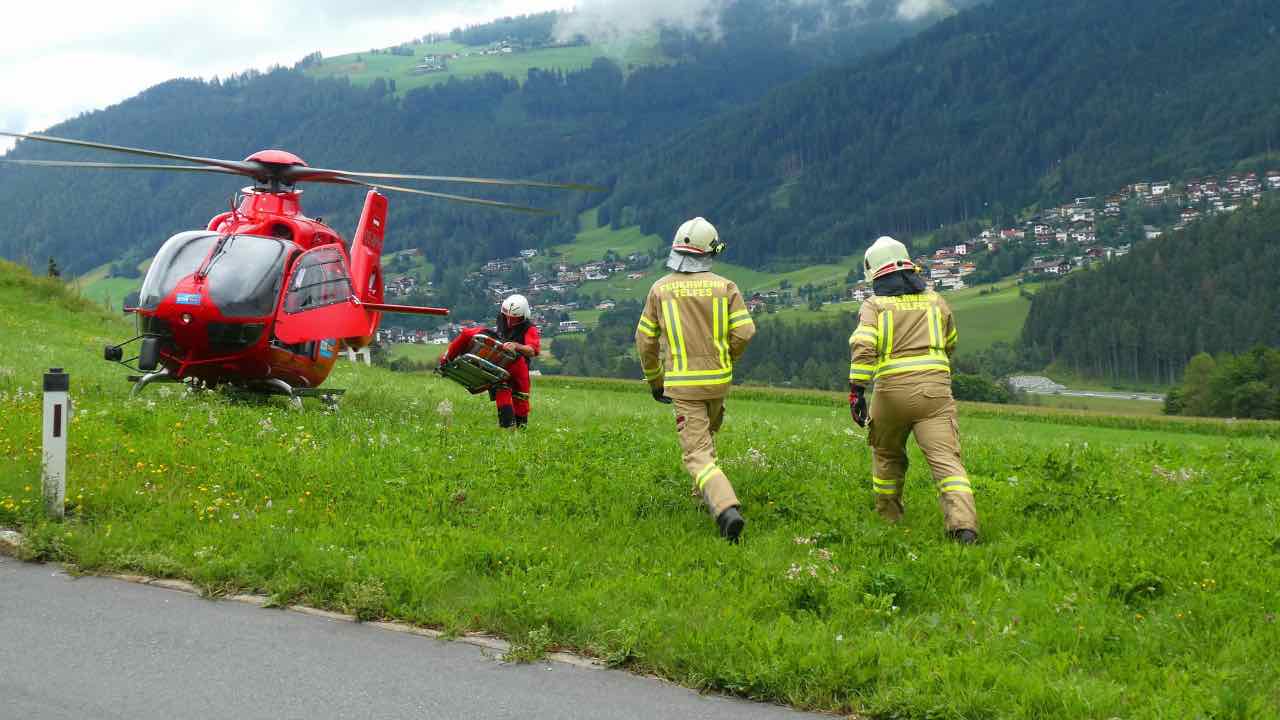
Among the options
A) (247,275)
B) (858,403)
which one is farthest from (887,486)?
(247,275)

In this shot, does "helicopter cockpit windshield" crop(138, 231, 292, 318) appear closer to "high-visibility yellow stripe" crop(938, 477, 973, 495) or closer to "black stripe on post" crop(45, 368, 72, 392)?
"black stripe on post" crop(45, 368, 72, 392)

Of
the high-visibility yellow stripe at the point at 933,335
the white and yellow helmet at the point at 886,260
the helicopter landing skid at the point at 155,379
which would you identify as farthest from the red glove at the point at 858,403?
the helicopter landing skid at the point at 155,379

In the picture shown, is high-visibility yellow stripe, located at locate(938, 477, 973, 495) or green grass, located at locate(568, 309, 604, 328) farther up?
green grass, located at locate(568, 309, 604, 328)

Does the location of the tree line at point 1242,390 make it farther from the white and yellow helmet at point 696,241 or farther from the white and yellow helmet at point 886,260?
the white and yellow helmet at point 696,241

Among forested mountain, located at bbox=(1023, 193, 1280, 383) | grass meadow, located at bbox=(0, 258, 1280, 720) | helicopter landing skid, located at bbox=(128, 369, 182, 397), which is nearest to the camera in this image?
grass meadow, located at bbox=(0, 258, 1280, 720)

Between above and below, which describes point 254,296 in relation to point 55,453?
above

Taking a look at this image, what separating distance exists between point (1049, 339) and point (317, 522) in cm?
16661

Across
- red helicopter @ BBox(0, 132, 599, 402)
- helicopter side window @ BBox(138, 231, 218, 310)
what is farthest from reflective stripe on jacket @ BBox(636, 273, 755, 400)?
helicopter side window @ BBox(138, 231, 218, 310)

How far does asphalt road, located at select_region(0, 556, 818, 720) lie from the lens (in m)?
5.71

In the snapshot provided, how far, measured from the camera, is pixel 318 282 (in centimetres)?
1655

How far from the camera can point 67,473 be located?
980 cm

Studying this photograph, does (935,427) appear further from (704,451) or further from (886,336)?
(704,451)

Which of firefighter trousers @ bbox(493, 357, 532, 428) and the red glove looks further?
firefighter trousers @ bbox(493, 357, 532, 428)

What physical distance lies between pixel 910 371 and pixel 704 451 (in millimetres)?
1777
